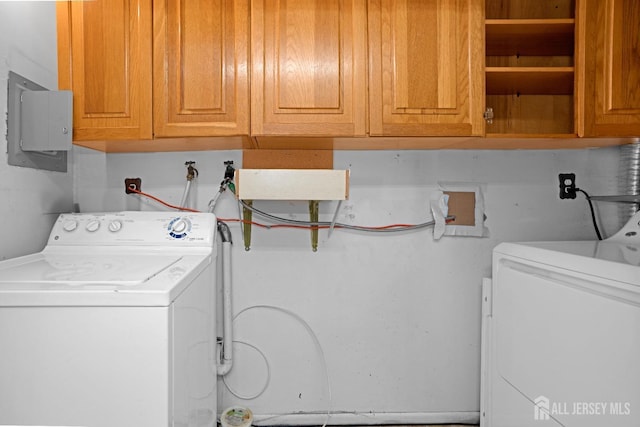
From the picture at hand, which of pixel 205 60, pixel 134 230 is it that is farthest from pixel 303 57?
pixel 134 230

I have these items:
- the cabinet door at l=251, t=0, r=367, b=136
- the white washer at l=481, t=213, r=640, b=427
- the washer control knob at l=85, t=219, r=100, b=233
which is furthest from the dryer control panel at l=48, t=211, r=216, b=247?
the white washer at l=481, t=213, r=640, b=427

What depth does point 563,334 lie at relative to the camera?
1.04 metres

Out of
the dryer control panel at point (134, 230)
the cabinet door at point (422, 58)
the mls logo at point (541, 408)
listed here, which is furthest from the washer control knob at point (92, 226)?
the mls logo at point (541, 408)

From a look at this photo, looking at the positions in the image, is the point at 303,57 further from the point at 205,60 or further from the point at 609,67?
the point at 609,67

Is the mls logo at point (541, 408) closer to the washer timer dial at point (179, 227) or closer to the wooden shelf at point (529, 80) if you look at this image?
the wooden shelf at point (529, 80)

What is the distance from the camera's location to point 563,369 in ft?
3.39

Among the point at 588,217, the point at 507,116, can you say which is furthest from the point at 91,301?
the point at 588,217

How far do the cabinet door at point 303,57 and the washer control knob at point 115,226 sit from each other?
2.21ft

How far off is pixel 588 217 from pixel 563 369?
97 centimetres

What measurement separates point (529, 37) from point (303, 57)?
3.12 feet

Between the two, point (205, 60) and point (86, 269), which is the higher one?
point (205, 60)

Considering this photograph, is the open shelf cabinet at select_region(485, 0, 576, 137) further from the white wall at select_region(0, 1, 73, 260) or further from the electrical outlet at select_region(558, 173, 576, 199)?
the white wall at select_region(0, 1, 73, 260)

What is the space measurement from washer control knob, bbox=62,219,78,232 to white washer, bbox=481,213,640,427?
1664 mm
